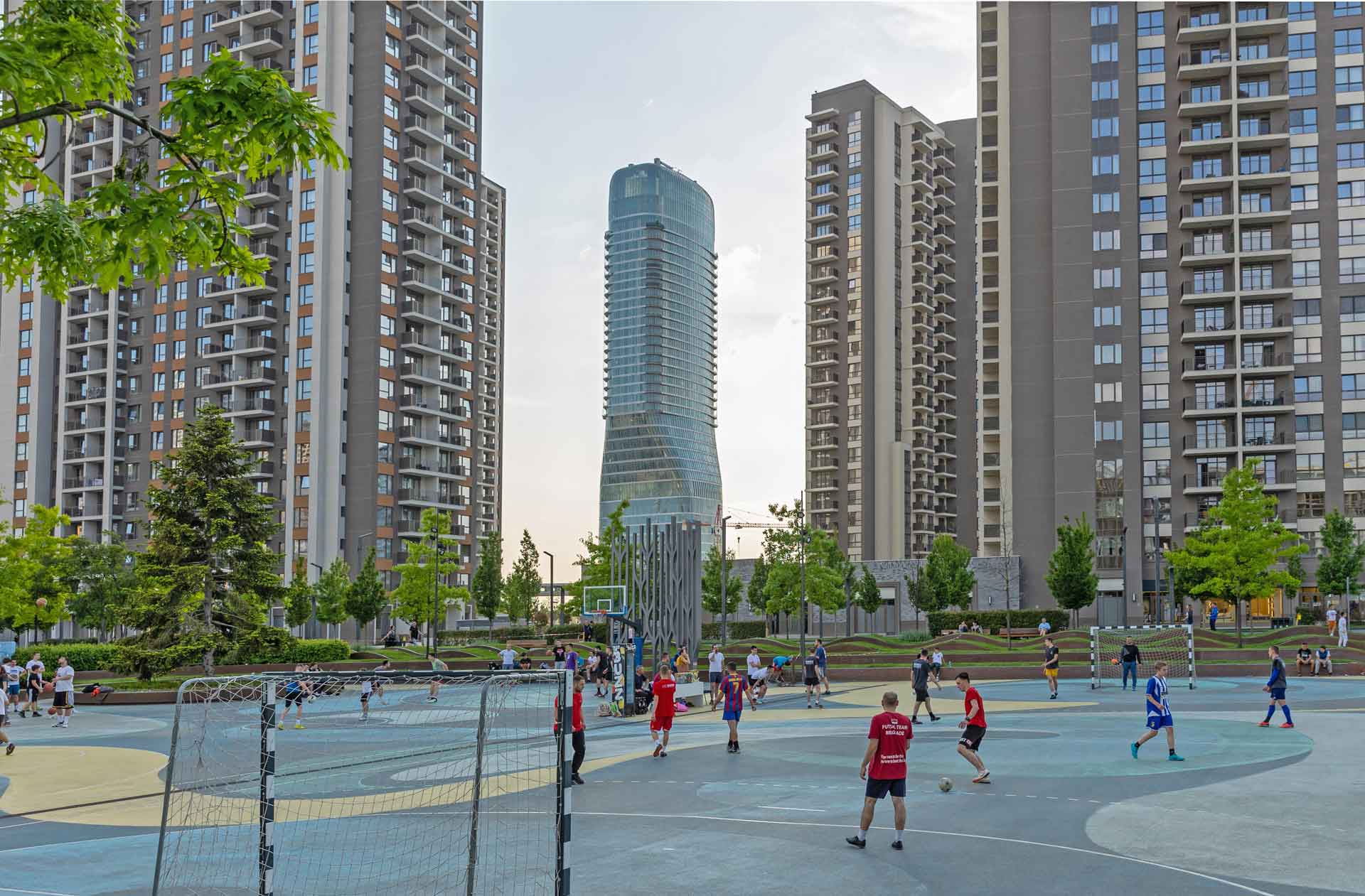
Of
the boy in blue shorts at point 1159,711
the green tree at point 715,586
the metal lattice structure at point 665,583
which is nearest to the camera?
the boy in blue shorts at point 1159,711

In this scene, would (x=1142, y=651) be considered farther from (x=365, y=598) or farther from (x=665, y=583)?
(x=365, y=598)

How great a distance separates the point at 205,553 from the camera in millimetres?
48188

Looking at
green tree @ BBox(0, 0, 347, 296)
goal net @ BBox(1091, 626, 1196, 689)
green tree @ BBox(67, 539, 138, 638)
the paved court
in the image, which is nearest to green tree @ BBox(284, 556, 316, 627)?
green tree @ BBox(67, 539, 138, 638)

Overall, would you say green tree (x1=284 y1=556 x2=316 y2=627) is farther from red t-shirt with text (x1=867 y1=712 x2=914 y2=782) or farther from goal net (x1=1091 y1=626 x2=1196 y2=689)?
red t-shirt with text (x1=867 y1=712 x2=914 y2=782)

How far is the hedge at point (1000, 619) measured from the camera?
76938mm

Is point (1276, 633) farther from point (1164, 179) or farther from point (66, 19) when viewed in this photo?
point (66, 19)

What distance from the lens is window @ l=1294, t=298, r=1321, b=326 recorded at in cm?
8650

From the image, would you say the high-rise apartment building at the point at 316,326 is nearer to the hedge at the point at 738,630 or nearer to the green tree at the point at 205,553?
the hedge at the point at 738,630

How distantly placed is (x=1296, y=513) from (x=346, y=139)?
80.3 m

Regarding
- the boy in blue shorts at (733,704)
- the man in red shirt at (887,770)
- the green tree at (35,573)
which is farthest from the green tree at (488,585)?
the man in red shirt at (887,770)

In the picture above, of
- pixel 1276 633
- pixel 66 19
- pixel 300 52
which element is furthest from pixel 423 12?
pixel 66 19

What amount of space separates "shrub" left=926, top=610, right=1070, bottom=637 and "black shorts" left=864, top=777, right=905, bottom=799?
63859 millimetres

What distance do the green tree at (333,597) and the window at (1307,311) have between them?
72.9 meters

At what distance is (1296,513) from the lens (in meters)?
85.8
